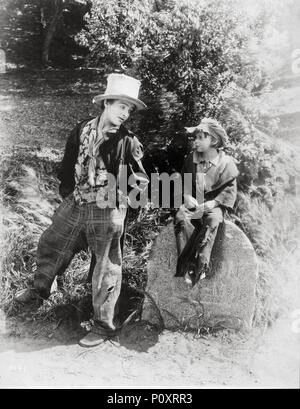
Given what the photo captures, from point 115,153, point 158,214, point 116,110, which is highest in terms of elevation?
point 116,110

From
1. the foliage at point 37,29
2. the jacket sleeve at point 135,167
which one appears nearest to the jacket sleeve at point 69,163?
the jacket sleeve at point 135,167

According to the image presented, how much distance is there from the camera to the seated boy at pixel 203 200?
442 centimetres

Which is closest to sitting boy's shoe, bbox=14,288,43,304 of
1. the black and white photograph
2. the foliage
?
the black and white photograph

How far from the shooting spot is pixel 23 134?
603 centimetres

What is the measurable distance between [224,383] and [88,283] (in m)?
1.52

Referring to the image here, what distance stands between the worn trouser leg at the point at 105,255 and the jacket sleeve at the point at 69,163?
330 mm

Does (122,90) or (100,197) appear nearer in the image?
(122,90)

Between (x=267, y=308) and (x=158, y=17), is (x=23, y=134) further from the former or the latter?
(x=267, y=308)

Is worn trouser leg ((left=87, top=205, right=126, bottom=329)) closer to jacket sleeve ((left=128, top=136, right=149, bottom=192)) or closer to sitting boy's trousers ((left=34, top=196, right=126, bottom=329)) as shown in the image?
sitting boy's trousers ((left=34, top=196, right=126, bottom=329))

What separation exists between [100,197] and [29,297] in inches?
48.0

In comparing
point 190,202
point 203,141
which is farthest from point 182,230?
point 203,141

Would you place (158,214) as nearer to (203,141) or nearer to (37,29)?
(203,141)

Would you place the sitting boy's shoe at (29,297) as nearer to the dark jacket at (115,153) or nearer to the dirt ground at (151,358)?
the dirt ground at (151,358)

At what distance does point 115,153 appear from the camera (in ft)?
14.4
